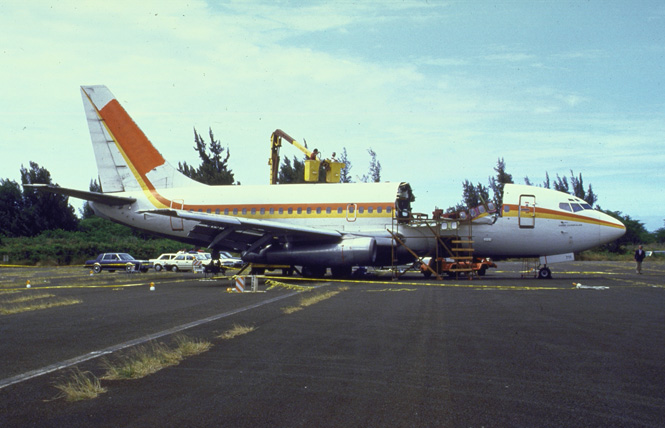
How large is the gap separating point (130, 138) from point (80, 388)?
84.3 feet

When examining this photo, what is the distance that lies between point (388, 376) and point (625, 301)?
11.9m

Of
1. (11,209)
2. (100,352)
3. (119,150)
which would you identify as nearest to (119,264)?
(119,150)

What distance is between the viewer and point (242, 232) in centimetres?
2714

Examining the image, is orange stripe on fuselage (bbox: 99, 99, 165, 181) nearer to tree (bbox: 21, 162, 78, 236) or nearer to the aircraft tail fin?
the aircraft tail fin

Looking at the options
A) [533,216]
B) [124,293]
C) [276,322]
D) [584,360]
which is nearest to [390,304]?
[276,322]

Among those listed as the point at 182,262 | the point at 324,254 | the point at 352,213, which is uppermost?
the point at 352,213

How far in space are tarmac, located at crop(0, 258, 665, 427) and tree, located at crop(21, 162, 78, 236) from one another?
67045 millimetres

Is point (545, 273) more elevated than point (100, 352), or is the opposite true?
point (545, 273)

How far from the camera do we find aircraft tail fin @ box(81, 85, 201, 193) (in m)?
30.4

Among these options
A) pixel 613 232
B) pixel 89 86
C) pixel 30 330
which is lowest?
pixel 30 330

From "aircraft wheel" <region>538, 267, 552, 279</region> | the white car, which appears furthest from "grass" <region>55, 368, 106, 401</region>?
the white car

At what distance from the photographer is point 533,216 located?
85.7 feet

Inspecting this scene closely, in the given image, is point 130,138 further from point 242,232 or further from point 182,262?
point 182,262

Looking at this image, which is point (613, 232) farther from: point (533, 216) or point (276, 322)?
point (276, 322)
